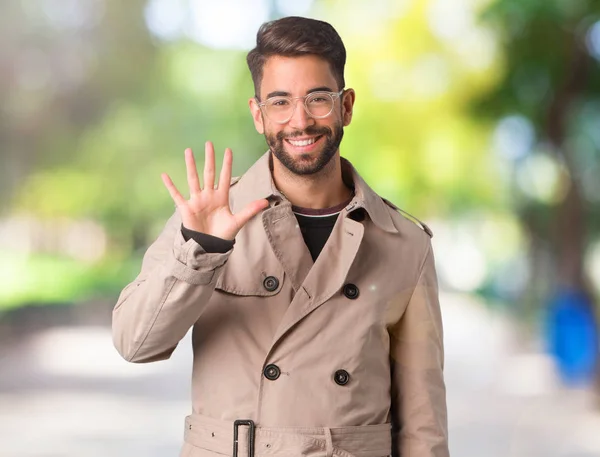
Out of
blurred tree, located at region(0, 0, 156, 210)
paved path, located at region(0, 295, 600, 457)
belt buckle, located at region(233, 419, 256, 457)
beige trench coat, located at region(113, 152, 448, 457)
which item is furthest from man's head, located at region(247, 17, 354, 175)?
blurred tree, located at region(0, 0, 156, 210)

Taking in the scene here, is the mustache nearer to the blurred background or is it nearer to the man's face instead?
the man's face

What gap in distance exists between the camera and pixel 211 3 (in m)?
12.8

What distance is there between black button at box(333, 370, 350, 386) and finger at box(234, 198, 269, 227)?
0.37 metres

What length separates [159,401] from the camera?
35.6ft

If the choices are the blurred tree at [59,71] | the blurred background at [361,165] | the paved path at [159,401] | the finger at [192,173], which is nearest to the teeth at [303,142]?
the finger at [192,173]

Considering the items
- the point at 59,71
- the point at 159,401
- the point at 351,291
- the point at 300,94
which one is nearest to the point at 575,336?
the point at 159,401

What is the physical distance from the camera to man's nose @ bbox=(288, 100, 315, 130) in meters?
2.13

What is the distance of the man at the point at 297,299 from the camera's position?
2.01 m

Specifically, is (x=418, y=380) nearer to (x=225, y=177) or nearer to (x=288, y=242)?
(x=288, y=242)

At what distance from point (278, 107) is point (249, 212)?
30 centimetres

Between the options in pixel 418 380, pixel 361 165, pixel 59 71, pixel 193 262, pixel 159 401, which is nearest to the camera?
pixel 193 262

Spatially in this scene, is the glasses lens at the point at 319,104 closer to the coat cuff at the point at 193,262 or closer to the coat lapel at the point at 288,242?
the coat lapel at the point at 288,242

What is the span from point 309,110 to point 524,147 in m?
10.8

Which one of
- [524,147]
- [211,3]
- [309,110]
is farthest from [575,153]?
[309,110]
